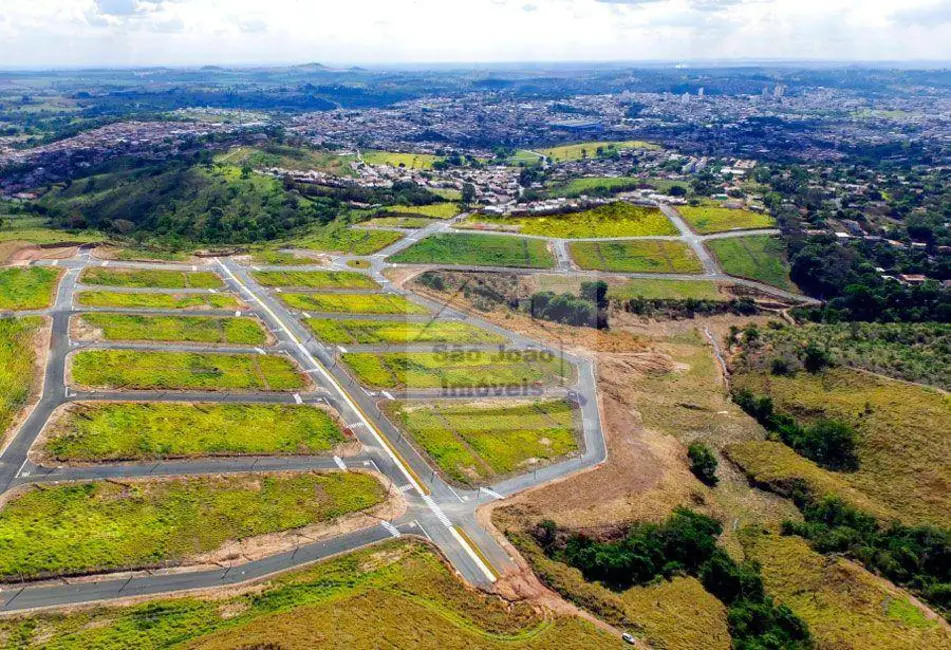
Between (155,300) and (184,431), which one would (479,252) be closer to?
(155,300)

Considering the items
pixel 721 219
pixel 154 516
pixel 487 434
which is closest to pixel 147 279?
pixel 154 516

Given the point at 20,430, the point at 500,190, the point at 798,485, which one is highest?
the point at 500,190

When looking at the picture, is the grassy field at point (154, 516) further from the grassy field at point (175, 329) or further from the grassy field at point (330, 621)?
the grassy field at point (175, 329)

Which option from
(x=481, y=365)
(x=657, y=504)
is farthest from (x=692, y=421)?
(x=481, y=365)

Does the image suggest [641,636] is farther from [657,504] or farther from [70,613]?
[70,613]

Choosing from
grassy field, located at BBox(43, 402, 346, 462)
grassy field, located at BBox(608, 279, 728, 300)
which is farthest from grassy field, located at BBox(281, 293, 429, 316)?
grassy field, located at BBox(608, 279, 728, 300)

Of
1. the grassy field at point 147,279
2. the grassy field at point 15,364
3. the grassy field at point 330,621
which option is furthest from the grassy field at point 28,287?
the grassy field at point 330,621
